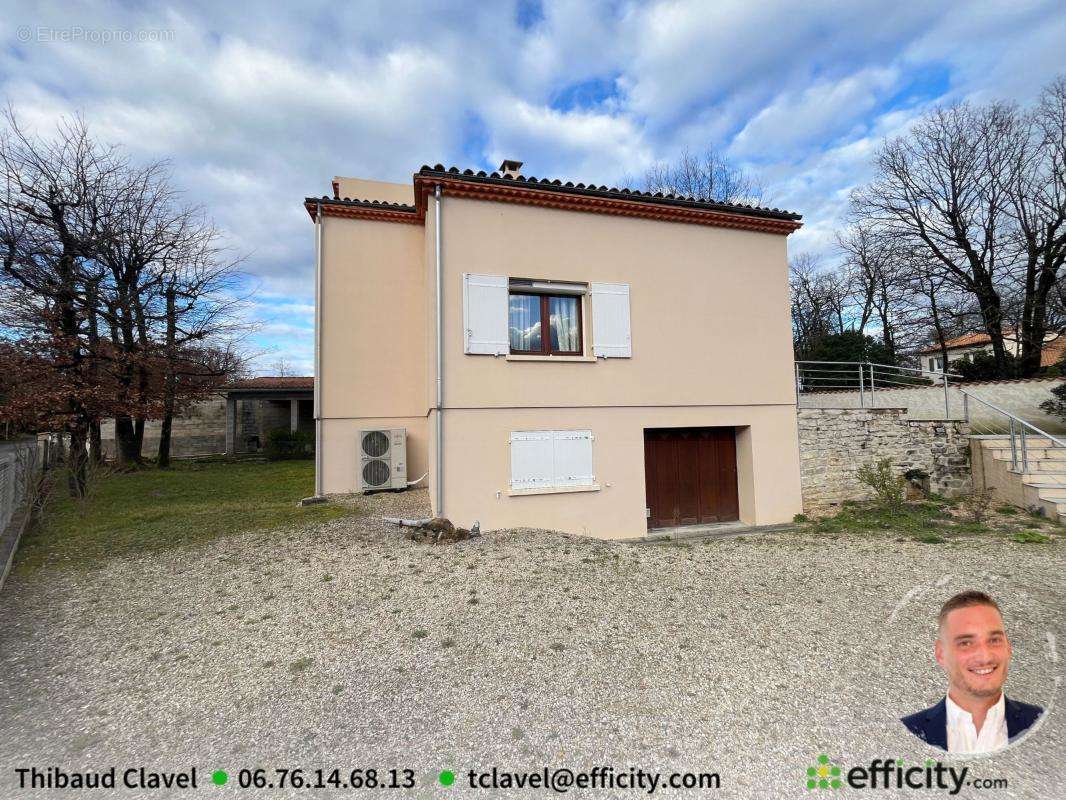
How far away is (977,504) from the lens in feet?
27.3

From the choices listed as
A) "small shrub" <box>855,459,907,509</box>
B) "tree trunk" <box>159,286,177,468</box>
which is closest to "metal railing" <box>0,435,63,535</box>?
"tree trunk" <box>159,286,177,468</box>

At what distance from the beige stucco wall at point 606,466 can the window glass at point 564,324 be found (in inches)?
43.8

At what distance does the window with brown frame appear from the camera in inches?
303

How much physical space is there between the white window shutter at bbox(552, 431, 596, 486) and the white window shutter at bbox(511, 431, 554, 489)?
0.12 meters

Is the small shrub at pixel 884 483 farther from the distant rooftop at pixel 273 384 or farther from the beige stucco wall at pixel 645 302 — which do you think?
the distant rooftop at pixel 273 384

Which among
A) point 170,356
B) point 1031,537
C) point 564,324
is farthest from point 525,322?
point 170,356

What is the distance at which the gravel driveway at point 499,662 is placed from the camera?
267 cm

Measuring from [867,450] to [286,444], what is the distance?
20.0m

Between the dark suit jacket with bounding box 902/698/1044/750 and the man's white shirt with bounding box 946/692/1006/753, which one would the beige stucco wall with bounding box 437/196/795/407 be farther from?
the man's white shirt with bounding box 946/692/1006/753

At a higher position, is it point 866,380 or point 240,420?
point 866,380

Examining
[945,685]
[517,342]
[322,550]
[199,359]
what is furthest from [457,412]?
[199,359]

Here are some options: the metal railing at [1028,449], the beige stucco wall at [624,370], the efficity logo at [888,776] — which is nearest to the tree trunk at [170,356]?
the beige stucco wall at [624,370]

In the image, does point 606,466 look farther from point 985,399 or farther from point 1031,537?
point 985,399

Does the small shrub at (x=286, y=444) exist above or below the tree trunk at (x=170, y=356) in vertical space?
below
